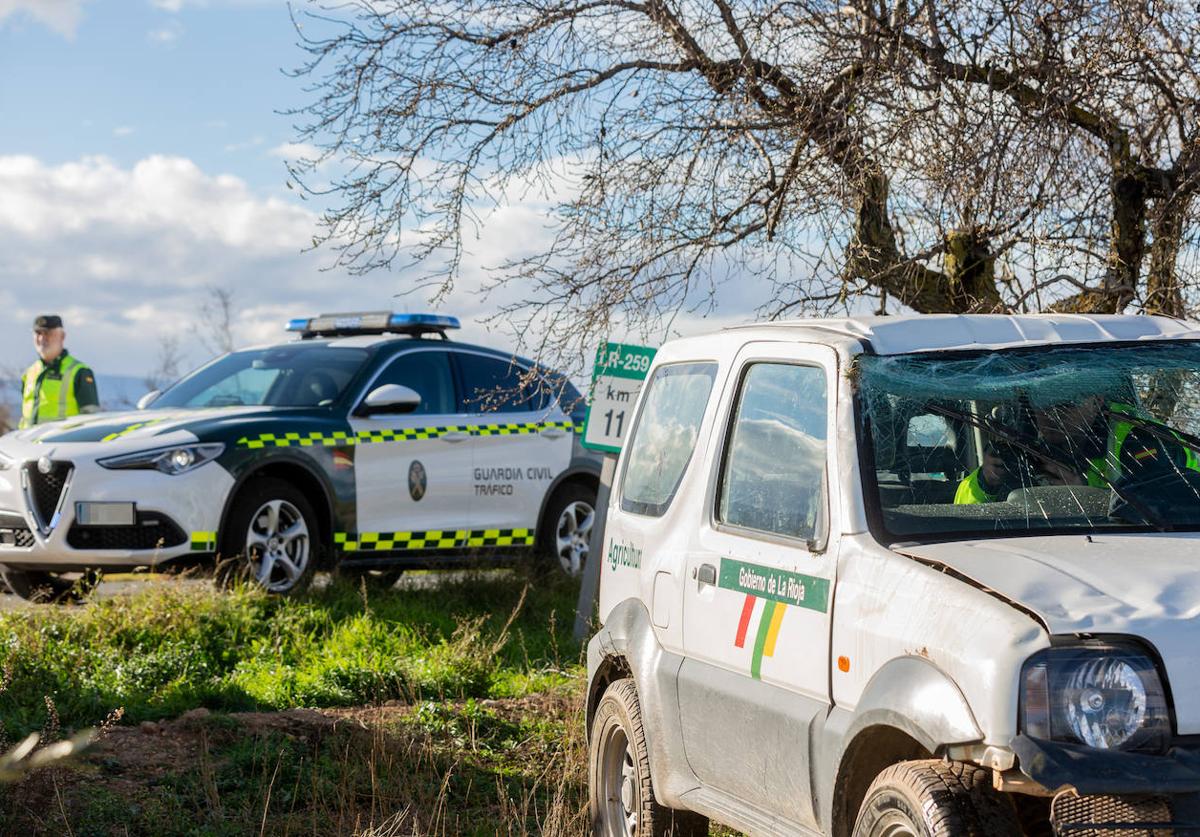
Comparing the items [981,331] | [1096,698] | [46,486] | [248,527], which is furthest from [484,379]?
[1096,698]

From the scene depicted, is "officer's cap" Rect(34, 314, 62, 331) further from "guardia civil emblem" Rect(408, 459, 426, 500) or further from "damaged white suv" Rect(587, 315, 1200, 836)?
"damaged white suv" Rect(587, 315, 1200, 836)

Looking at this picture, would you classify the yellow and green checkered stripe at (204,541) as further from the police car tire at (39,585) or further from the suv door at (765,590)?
the suv door at (765,590)

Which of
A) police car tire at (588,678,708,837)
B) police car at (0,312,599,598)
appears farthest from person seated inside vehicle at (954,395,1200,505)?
police car at (0,312,599,598)

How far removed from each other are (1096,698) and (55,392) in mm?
10362

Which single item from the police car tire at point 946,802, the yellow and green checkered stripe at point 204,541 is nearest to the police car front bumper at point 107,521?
the yellow and green checkered stripe at point 204,541

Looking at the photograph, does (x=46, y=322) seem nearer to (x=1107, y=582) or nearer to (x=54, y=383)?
(x=54, y=383)

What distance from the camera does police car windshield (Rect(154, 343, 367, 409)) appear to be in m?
10.7

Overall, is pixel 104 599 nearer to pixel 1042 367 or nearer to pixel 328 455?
pixel 328 455

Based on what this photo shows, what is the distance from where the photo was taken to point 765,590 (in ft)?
13.9

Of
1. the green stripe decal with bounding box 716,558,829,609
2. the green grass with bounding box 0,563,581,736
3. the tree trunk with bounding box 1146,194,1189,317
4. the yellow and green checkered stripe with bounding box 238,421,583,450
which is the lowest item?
the green grass with bounding box 0,563,581,736

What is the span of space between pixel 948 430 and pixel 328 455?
670cm

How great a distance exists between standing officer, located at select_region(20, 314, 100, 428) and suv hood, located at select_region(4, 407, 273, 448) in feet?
5.62

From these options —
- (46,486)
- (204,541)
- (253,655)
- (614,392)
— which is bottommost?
(253,655)

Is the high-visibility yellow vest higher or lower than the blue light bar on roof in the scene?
lower
